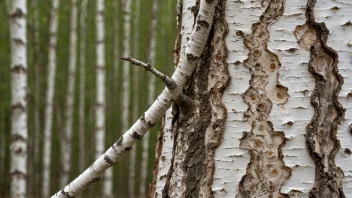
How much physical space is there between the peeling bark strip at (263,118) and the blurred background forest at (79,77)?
47.4ft

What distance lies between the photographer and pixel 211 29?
1.40 m

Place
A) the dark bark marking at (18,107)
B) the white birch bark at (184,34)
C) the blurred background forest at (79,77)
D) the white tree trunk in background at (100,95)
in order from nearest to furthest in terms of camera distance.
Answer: the white birch bark at (184,34), the dark bark marking at (18,107), the white tree trunk in background at (100,95), the blurred background forest at (79,77)

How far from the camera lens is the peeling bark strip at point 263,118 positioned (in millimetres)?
1298

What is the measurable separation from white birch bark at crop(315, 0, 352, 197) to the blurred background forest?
47.6ft

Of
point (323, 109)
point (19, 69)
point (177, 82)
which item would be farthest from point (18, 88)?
point (323, 109)

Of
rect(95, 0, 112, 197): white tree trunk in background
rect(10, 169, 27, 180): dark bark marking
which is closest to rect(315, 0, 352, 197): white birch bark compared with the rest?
rect(10, 169, 27, 180): dark bark marking

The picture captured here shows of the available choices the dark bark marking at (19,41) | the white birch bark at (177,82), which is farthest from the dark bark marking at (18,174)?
the white birch bark at (177,82)

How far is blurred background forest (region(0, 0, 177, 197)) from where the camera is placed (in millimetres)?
17078

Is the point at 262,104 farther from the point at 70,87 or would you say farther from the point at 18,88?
the point at 70,87

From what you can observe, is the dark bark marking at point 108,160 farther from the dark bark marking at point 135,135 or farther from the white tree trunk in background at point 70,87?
the white tree trunk in background at point 70,87

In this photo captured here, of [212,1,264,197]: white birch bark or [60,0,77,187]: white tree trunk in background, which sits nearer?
[212,1,264,197]: white birch bark

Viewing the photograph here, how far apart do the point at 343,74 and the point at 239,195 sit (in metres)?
0.42

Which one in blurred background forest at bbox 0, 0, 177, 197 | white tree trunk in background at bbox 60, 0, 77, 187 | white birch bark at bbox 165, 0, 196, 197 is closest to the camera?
white birch bark at bbox 165, 0, 196, 197

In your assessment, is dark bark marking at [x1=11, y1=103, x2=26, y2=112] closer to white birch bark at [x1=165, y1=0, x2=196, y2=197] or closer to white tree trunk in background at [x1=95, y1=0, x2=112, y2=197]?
white birch bark at [x1=165, y1=0, x2=196, y2=197]
